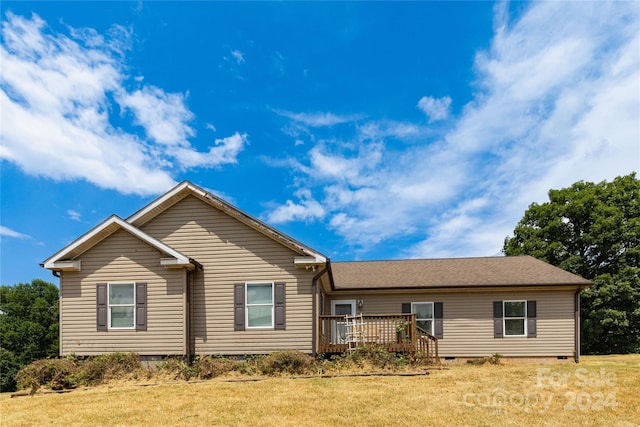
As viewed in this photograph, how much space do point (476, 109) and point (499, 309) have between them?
809 cm

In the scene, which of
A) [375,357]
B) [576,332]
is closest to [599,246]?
[576,332]

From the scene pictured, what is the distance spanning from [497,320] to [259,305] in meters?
9.65

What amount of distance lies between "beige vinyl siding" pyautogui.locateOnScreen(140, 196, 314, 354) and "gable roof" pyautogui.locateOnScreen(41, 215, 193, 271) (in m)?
0.86

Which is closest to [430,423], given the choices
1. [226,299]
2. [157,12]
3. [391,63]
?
[226,299]

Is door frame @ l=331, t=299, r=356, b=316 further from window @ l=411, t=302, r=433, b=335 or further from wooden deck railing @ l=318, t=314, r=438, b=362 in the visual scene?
wooden deck railing @ l=318, t=314, r=438, b=362

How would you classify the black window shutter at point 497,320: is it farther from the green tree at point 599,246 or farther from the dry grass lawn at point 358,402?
the green tree at point 599,246

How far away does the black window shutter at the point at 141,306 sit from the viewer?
12.6 meters

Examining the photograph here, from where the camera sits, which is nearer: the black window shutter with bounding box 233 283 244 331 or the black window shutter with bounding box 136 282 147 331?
the black window shutter with bounding box 136 282 147 331

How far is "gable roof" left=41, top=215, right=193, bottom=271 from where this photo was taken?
40.9ft

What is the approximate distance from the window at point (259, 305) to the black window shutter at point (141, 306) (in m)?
3.10

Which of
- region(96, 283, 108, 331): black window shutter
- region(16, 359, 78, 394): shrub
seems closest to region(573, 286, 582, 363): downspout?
region(96, 283, 108, 331): black window shutter

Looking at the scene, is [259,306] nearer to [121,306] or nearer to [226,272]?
[226,272]

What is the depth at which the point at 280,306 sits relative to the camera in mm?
12758

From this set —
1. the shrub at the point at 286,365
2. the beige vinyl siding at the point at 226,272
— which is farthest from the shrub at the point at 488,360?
the shrub at the point at 286,365
